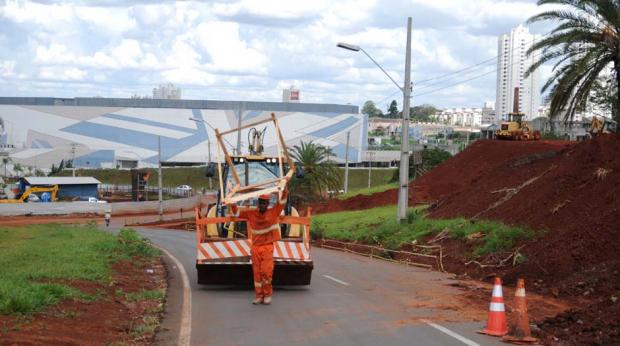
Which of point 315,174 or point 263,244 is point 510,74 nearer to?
point 315,174

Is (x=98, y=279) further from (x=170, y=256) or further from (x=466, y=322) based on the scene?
(x=170, y=256)

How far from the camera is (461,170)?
169 ft

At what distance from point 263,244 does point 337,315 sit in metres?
2.01

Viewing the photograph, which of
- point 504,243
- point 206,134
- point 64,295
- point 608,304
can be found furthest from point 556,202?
point 206,134

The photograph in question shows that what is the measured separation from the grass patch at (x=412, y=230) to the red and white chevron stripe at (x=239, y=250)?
7.97 m

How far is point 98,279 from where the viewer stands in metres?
15.8

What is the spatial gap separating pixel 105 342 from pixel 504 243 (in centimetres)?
1432

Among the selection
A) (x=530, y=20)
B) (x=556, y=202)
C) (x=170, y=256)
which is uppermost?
(x=530, y=20)

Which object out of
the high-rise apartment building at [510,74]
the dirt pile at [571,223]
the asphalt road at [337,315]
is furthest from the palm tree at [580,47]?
the high-rise apartment building at [510,74]

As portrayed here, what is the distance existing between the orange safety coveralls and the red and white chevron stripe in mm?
1417

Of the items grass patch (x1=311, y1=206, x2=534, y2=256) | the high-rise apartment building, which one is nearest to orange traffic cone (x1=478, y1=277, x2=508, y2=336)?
grass patch (x1=311, y1=206, x2=534, y2=256)

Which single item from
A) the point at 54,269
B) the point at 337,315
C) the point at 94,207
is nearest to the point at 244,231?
the point at 54,269

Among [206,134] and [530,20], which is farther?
[206,134]

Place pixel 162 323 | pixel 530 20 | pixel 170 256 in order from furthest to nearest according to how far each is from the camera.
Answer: pixel 530 20, pixel 170 256, pixel 162 323
